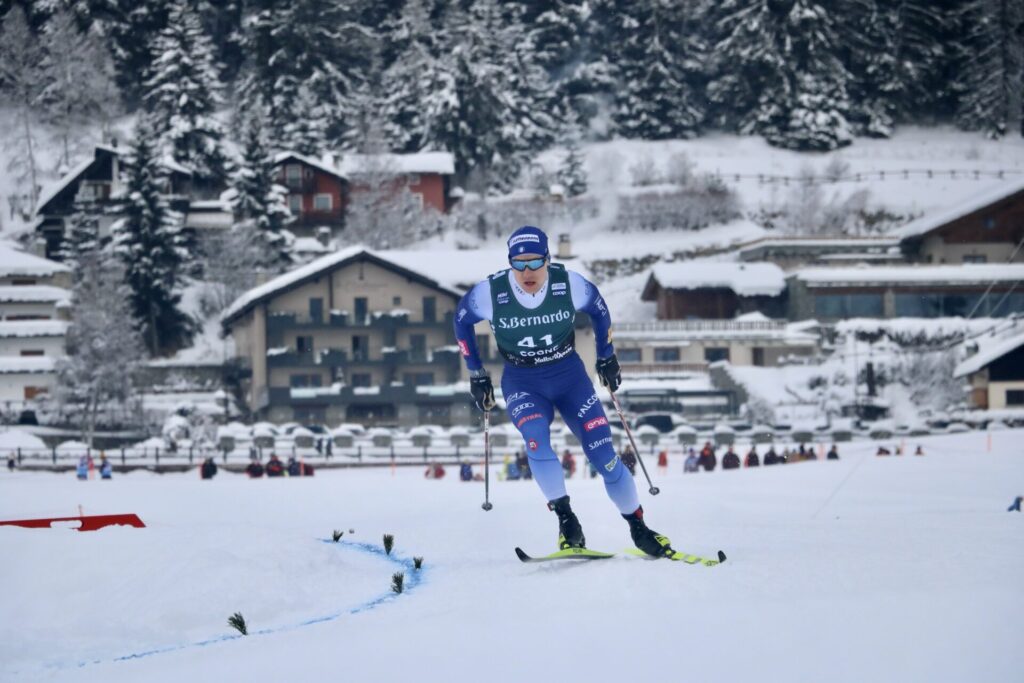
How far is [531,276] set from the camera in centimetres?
833

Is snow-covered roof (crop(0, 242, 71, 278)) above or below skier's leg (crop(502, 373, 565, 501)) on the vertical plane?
above

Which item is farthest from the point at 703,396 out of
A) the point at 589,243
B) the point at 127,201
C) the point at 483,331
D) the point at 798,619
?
the point at 798,619

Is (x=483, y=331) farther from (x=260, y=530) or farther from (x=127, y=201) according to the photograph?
(x=260, y=530)

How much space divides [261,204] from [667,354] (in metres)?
21.5

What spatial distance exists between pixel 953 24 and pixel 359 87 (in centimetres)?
3984

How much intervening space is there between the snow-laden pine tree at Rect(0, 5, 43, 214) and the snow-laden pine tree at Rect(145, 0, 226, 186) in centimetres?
839

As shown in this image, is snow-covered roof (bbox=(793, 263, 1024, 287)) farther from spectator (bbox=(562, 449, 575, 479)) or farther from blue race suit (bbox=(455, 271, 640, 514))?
blue race suit (bbox=(455, 271, 640, 514))

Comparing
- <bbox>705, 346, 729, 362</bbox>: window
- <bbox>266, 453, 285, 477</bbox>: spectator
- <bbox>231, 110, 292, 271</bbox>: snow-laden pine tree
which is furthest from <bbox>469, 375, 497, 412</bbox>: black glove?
<bbox>231, 110, 292, 271</bbox>: snow-laden pine tree

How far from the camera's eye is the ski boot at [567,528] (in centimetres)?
843

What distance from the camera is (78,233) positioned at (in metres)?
63.1

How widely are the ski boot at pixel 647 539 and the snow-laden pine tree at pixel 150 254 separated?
169 ft

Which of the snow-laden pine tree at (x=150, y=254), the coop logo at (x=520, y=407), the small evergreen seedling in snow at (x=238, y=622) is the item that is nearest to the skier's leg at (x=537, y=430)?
the coop logo at (x=520, y=407)

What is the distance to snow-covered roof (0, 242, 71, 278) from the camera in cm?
5784

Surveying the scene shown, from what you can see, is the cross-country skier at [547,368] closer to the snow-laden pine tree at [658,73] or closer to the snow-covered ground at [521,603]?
the snow-covered ground at [521,603]
